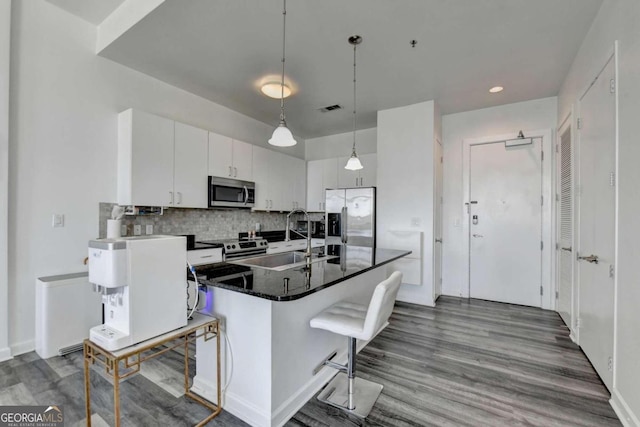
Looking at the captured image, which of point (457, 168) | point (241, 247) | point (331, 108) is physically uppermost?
point (331, 108)

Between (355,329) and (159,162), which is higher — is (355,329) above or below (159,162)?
below

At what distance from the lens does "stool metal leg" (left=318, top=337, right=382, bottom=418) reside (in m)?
1.83

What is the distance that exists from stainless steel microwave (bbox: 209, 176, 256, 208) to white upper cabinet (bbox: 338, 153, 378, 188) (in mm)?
1633

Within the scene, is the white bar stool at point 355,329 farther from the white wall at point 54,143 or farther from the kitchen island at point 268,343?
the white wall at point 54,143

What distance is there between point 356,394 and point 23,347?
2866 millimetres

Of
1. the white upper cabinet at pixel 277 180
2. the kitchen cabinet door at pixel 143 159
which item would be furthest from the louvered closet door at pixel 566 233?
the kitchen cabinet door at pixel 143 159

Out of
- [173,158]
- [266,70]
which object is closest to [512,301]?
[266,70]

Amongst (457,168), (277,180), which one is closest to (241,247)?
(277,180)

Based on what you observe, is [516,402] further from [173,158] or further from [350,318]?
[173,158]

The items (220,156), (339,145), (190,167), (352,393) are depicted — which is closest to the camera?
(352,393)

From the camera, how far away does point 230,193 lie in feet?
13.4

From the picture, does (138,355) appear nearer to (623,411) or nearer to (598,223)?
(623,411)

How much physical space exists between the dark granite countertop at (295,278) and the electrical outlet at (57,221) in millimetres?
1825

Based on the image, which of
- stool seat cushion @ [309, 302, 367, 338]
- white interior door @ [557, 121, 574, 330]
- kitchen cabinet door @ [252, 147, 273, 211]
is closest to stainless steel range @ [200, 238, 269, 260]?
kitchen cabinet door @ [252, 147, 273, 211]
